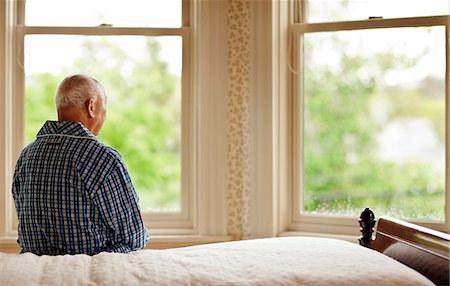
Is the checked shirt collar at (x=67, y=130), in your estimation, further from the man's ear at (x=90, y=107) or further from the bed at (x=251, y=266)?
the bed at (x=251, y=266)

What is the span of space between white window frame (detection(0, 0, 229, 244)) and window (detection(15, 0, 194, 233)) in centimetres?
1

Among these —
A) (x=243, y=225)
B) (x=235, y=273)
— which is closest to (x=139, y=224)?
(x=235, y=273)

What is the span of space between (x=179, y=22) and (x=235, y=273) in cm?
233

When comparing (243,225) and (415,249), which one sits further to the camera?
(243,225)

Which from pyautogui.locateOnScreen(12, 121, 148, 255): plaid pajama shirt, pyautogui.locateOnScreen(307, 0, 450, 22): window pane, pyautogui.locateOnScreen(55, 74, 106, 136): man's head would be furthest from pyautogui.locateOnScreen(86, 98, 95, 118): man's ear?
pyautogui.locateOnScreen(307, 0, 450, 22): window pane

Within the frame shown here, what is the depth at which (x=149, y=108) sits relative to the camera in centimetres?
389

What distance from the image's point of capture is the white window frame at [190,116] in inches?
147

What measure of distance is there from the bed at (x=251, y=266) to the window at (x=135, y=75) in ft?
5.91

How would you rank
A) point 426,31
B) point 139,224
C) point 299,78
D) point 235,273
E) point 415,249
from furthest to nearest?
point 299,78, point 426,31, point 139,224, point 415,249, point 235,273

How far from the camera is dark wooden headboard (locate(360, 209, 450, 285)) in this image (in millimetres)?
1925

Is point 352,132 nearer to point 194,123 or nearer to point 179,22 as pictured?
point 194,123

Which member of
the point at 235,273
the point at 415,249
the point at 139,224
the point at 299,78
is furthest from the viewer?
the point at 299,78

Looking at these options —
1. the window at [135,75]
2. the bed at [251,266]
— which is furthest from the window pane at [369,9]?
the bed at [251,266]

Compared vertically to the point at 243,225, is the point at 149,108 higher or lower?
higher
